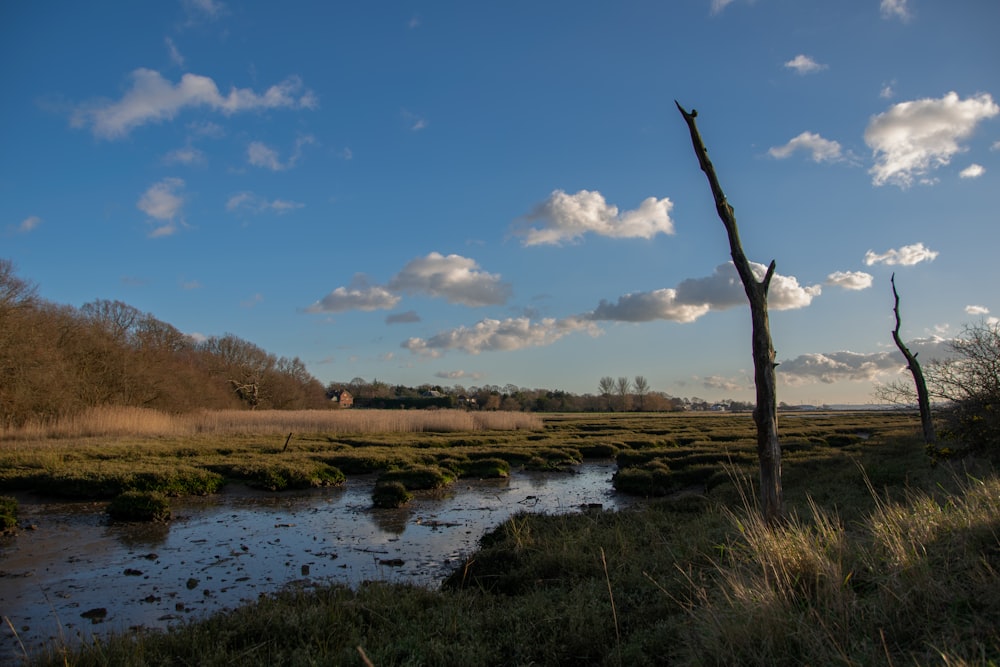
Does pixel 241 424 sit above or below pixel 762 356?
below

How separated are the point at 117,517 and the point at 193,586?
6.69 m

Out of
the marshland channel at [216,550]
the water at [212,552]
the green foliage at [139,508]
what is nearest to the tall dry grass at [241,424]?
the marshland channel at [216,550]

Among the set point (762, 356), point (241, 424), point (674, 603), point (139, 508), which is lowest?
point (139, 508)

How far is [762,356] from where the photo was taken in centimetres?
751

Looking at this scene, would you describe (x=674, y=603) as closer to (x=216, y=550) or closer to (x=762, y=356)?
(x=762, y=356)

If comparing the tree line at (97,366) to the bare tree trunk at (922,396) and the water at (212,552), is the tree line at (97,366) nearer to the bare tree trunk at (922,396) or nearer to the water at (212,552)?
the water at (212,552)

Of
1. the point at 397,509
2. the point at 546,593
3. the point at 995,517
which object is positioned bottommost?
the point at 397,509

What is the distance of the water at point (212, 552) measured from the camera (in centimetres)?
782

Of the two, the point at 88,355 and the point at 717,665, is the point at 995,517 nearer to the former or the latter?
the point at 717,665

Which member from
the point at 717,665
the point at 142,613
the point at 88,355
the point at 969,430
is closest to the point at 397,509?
the point at 142,613

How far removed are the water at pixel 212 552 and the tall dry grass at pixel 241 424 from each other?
14938mm

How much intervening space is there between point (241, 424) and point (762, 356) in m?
38.2

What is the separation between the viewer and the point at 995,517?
5387mm

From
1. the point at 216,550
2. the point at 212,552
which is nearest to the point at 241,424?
the point at 216,550
